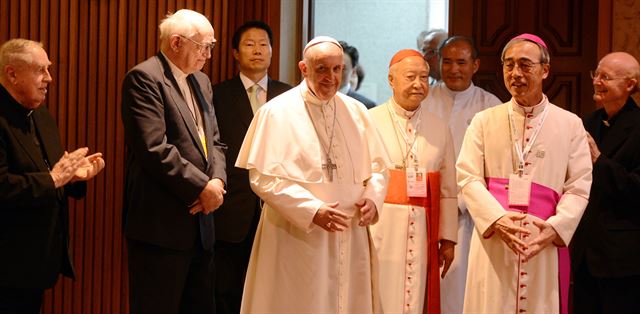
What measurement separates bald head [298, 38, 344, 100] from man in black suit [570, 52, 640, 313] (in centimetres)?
143

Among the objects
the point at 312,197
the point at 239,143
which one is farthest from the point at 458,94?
the point at 312,197

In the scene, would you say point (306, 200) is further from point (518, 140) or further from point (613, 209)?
point (613, 209)

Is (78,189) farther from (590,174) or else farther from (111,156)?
(590,174)

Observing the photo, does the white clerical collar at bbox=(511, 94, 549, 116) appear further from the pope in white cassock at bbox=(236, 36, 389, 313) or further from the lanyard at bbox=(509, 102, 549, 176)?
the pope in white cassock at bbox=(236, 36, 389, 313)

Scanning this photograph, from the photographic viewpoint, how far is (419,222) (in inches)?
199

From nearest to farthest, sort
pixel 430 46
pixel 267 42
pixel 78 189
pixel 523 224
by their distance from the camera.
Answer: pixel 523 224, pixel 78 189, pixel 267 42, pixel 430 46

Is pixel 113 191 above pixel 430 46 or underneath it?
underneath

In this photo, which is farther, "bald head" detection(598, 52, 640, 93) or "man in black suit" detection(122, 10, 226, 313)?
"bald head" detection(598, 52, 640, 93)

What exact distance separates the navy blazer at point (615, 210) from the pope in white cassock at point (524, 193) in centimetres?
55

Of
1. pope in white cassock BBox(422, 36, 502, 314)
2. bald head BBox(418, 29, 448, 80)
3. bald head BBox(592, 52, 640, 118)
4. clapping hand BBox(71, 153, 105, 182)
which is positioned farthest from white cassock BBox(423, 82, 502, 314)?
clapping hand BBox(71, 153, 105, 182)

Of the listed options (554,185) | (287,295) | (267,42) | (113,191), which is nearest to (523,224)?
(554,185)

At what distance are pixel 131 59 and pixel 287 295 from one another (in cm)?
244

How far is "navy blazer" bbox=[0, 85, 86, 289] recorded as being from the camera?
14.4 ft

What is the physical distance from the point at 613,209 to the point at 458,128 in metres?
1.17
